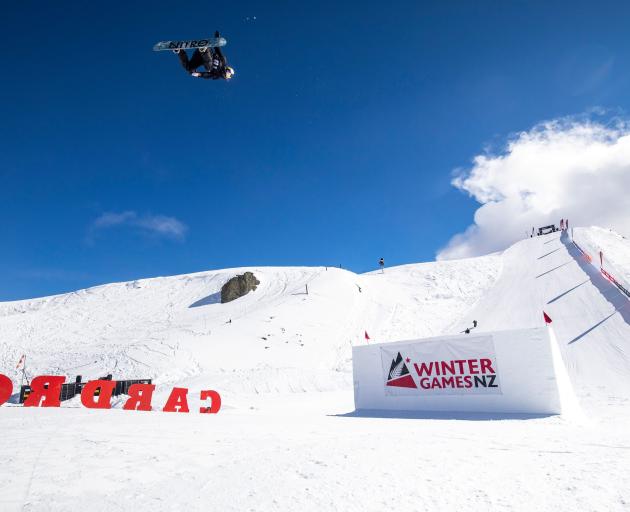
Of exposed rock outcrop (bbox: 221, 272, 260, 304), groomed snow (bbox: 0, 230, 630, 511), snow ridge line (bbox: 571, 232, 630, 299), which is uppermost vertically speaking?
exposed rock outcrop (bbox: 221, 272, 260, 304)

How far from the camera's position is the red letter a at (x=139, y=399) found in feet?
50.1

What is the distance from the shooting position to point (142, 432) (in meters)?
8.98

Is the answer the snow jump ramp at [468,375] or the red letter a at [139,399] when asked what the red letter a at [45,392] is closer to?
the red letter a at [139,399]

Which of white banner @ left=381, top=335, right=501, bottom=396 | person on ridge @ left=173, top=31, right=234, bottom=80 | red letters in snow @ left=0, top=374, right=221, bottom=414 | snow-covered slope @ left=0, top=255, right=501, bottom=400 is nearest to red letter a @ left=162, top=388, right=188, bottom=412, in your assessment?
red letters in snow @ left=0, top=374, right=221, bottom=414

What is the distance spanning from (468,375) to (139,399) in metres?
12.4

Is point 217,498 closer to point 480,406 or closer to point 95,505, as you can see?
point 95,505

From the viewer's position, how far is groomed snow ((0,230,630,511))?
4586 millimetres

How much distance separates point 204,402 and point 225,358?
10383 mm

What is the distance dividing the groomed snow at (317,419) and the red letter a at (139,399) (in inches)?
58.9

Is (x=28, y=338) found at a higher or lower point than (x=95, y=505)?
higher

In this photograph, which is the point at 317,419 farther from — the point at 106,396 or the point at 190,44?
the point at 190,44

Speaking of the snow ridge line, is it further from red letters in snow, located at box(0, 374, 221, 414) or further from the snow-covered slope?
red letters in snow, located at box(0, 374, 221, 414)

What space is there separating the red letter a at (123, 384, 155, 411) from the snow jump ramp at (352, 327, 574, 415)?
8.20 metres

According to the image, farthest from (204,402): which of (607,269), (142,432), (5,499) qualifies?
(607,269)
